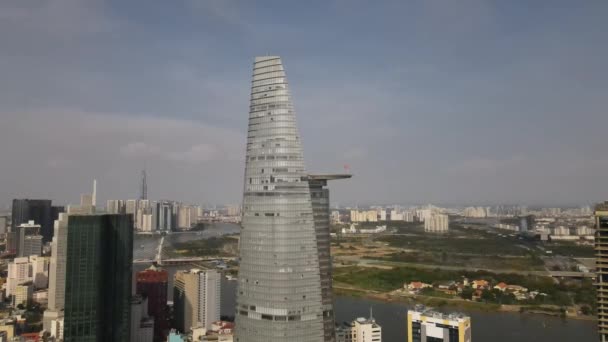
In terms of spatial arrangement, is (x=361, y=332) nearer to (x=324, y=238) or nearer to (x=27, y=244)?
(x=324, y=238)

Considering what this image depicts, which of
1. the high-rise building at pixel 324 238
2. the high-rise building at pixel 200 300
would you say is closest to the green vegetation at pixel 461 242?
the high-rise building at pixel 200 300

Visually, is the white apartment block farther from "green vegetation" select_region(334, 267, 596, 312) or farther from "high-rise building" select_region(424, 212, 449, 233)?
"green vegetation" select_region(334, 267, 596, 312)

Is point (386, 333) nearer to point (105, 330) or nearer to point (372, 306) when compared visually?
point (372, 306)

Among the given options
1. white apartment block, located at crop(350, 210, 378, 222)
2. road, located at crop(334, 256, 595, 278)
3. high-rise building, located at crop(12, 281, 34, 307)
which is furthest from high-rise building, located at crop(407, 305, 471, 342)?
white apartment block, located at crop(350, 210, 378, 222)

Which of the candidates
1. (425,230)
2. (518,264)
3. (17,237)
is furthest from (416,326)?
(425,230)

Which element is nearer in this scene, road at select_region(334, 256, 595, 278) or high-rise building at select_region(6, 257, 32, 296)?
road at select_region(334, 256, 595, 278)

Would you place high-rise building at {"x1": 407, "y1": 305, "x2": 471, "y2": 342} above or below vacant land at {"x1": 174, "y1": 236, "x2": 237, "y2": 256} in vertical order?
above
